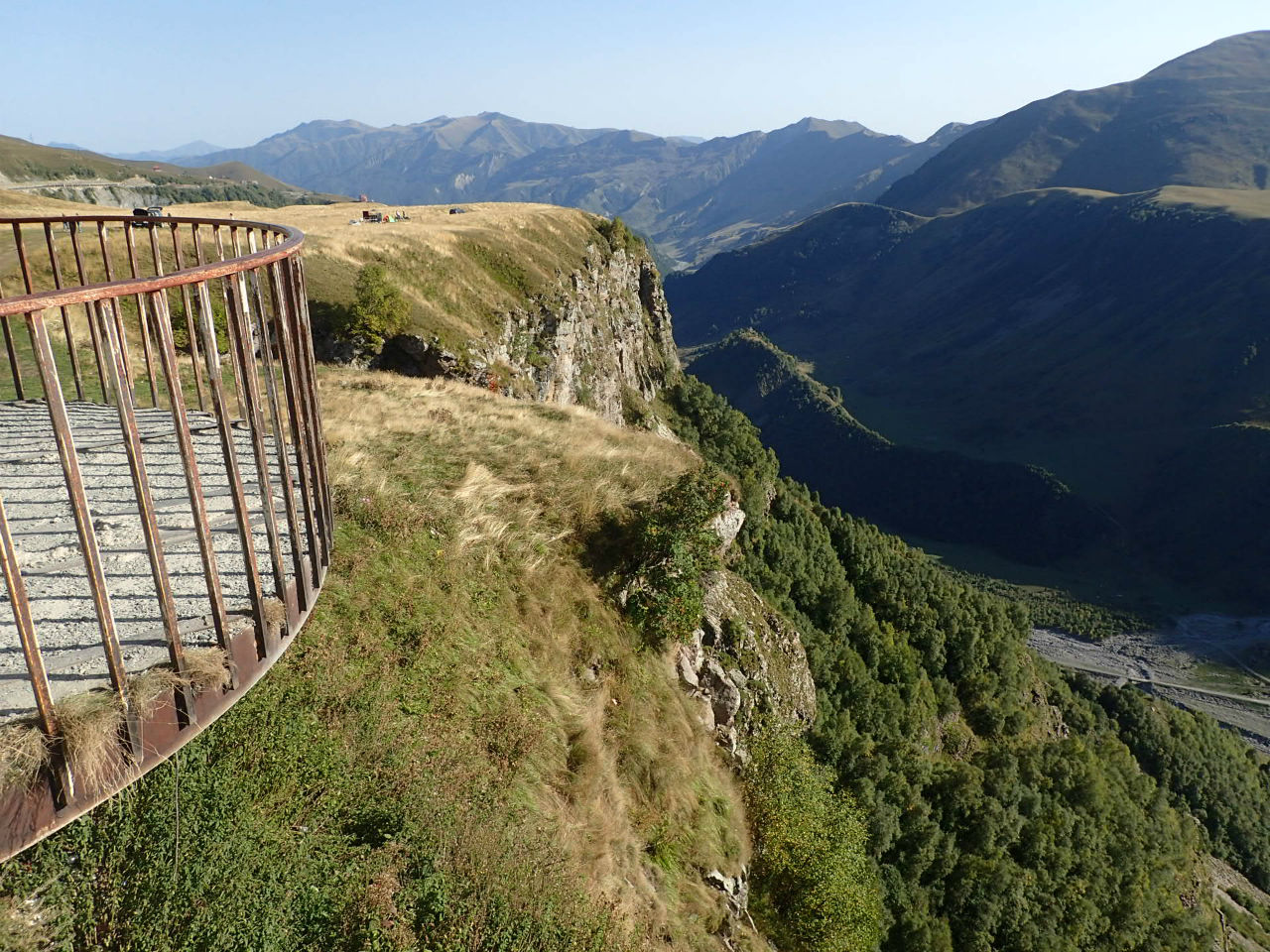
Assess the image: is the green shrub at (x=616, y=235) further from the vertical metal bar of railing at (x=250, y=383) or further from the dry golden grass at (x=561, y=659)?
the vertical metal bar of railing at (x=250, y=383)

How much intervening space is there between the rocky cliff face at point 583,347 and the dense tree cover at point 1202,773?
2927 inches

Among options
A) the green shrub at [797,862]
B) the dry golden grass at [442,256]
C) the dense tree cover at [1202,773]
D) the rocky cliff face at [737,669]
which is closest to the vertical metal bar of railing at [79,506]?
the rocky cliff face at [737,669]

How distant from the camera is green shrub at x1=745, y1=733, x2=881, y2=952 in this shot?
15.5 metres

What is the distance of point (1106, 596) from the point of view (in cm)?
14338

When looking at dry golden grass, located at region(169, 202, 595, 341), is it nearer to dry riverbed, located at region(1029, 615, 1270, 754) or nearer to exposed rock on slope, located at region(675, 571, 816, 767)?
exposed rock on slope, located at region(675, 571, 816, 767)

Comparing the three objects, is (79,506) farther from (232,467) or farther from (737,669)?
(737,669)

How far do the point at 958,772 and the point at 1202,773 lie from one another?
78950 mm

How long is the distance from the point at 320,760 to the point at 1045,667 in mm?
96293

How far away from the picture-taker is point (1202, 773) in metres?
87.7

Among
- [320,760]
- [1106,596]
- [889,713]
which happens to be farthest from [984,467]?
[320,760]

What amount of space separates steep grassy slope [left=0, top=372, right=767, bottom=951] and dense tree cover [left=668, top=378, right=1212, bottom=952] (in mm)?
15927

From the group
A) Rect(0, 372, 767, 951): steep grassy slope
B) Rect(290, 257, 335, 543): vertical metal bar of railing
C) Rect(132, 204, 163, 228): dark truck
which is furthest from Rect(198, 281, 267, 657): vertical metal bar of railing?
Rect(132, 204, 163, 228): dark truck

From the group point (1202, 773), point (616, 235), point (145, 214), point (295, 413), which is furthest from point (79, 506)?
point (1202, 773)

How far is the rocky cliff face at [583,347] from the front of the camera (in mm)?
43850
